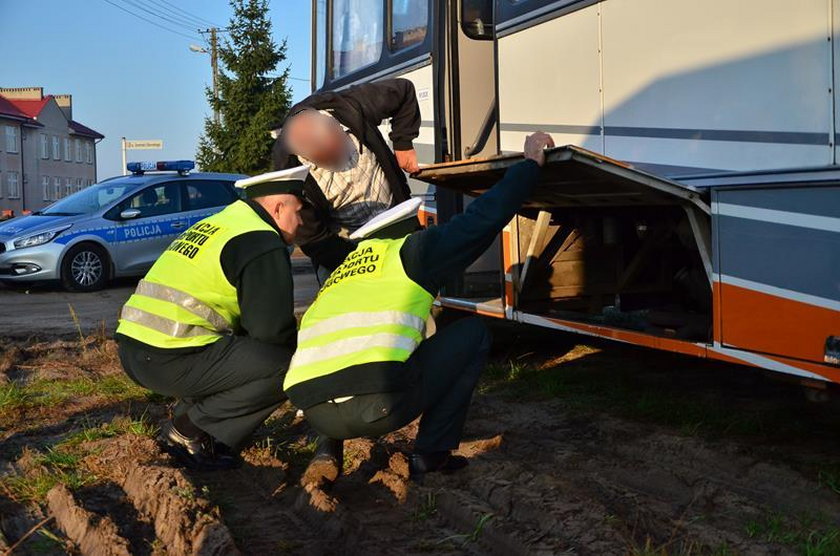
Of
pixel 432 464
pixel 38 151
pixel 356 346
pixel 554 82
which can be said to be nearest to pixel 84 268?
pixel 554 82

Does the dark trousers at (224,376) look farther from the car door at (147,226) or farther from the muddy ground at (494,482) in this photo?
the car door at (147,226)

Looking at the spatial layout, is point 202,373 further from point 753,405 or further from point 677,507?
point 753,405

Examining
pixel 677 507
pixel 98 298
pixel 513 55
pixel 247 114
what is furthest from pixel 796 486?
pixel 247 114

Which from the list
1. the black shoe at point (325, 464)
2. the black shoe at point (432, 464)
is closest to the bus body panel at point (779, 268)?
the black shoe at point (432, 464)

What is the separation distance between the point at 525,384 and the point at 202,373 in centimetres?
259

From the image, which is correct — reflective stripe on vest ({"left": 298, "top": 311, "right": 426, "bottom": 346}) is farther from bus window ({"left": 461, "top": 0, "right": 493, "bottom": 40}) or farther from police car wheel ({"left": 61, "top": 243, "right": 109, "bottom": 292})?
police car wheel ({"left": 61, "top": 243, "right": 109, "bottom": 292})

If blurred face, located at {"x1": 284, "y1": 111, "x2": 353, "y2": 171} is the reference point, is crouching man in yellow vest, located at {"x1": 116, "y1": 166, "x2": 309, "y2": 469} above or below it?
below

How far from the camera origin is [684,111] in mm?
4109

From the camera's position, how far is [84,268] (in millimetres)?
12812

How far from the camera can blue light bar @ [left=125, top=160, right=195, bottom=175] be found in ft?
45.5

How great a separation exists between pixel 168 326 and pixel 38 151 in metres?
58.5

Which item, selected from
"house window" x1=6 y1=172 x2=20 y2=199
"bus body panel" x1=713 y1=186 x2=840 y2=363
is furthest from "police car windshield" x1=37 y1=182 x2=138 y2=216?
"house window" x1=6 y1=172 x2=20 y2=199

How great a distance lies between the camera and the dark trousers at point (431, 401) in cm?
354

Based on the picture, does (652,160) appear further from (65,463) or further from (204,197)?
(204,197)
